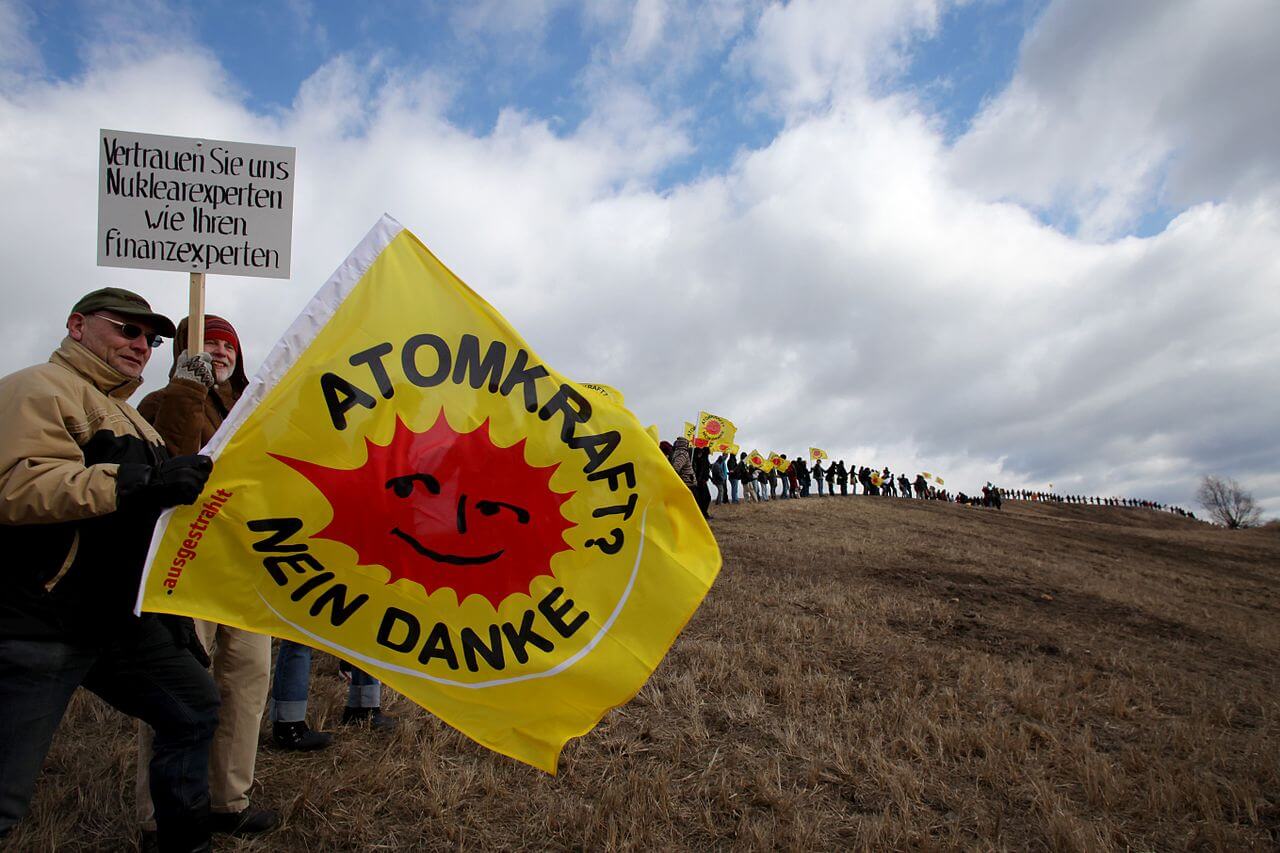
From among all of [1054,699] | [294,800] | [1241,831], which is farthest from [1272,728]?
[294,800]

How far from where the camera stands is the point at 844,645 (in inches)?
268

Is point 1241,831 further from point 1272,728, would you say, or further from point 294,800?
point 294,800

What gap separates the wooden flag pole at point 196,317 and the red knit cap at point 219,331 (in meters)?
0.21

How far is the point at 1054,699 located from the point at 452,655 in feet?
17.0

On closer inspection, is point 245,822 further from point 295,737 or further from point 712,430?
point 712,430

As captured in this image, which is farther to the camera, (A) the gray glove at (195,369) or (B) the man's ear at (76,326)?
(A) the gray glove at (195,369)

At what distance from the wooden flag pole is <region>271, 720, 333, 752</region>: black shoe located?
222 centimetres

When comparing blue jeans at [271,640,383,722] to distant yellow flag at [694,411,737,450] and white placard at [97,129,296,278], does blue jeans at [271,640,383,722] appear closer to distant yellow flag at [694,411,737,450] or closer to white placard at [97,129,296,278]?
white placard at [97,129,296,278]

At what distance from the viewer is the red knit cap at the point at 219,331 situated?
3805 mm

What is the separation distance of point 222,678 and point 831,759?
3413mm

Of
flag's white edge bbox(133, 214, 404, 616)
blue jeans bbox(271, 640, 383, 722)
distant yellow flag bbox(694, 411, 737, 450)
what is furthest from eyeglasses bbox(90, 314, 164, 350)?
distant yellow flag bbox(694, 411, 737, 450)

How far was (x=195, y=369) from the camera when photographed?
3.38 meters

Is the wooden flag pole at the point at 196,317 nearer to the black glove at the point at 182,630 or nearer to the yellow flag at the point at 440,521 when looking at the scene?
the yellow flag at the point at 440,521

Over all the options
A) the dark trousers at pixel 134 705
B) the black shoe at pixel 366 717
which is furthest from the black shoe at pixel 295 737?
the dark trousers at pixel 134 705
